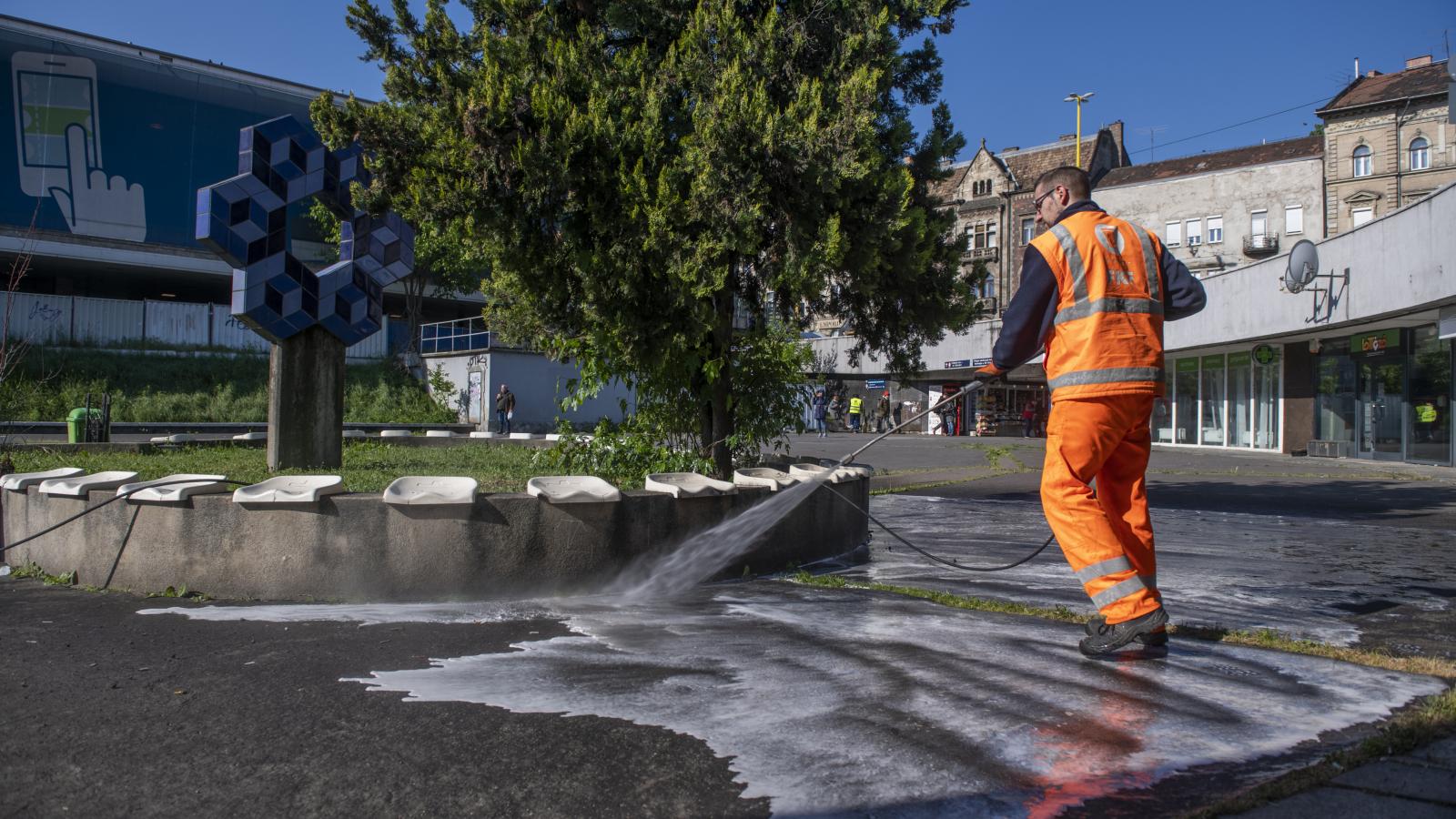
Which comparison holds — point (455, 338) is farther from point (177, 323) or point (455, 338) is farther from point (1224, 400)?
point (1224, 400)

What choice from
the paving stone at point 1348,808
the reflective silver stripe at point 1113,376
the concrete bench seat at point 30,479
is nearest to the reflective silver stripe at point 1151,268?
the reflective silver stripe at point 1113,376

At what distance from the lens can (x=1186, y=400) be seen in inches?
1412

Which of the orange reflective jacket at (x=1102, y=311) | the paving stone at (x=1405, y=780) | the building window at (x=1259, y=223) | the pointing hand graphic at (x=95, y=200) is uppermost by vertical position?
the building window at (x=1259, y=223)

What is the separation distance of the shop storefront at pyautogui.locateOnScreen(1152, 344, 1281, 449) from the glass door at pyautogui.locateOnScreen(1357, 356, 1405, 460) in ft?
14.2

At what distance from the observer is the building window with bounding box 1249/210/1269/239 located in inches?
1962

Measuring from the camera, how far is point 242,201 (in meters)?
9.02

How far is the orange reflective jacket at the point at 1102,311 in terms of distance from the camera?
4152 mm

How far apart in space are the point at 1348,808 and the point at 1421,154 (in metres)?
56.5

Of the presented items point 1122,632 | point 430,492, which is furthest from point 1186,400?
point 430,492

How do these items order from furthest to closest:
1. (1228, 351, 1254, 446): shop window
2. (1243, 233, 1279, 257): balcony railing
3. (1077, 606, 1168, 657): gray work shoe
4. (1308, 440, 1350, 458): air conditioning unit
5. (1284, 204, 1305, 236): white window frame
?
1. (1284, 204, 1305, 236): white window frame
2. (1243, 233, 1279, 257): balcony railing
3. (1228, 351, 1254, 446): shop window
4. (1308, 440, 1350, 458): air conditioning unit
5. (1077, 606, 1168, 657): gray work shoe

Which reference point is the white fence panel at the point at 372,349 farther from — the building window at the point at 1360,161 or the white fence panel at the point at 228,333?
the building window at the point at 1360,161

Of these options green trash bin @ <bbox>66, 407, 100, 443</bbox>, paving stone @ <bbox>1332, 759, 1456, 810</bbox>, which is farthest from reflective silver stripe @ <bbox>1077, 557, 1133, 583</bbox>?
green trash bin @ <bbox>66, 407, 100, 443</bbox>

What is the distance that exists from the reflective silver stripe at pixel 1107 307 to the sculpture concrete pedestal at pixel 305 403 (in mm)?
6898

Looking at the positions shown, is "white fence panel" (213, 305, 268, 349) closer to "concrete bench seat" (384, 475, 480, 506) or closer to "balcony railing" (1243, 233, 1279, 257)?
"concrete bench seat" (384, 475, 480, 506)
